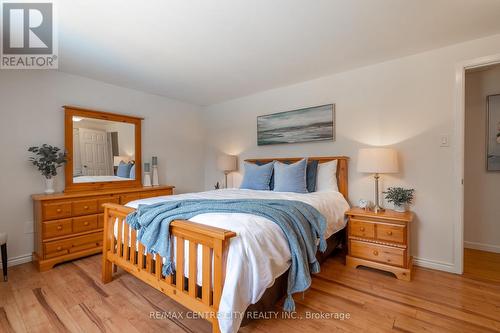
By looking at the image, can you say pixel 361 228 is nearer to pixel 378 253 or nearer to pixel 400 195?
pixel 378 253

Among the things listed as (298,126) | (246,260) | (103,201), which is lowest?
(246,260)

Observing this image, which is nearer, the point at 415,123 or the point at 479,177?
the point at 415,123

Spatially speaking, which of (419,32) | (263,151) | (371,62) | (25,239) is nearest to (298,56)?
(371,62)

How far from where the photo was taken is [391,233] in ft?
7.60

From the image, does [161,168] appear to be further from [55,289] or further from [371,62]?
[371,62]

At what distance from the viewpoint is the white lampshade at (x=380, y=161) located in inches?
95.5

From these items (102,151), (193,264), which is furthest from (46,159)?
(193,264)

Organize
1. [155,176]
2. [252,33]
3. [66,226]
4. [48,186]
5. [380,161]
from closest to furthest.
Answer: [252,33], [380,161], [66,226], [48,186], [155,176]

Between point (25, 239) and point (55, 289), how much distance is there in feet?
3.54

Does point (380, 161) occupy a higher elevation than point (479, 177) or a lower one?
higher

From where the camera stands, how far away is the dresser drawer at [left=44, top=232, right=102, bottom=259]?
2553 millimetres

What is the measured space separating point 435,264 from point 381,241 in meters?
0.69

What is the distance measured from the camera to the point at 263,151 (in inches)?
155

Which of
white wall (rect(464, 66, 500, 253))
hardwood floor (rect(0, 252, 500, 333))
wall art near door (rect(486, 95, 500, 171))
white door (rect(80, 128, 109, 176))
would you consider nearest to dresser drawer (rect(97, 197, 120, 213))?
white door (rect(80, 128, 109, 176))
